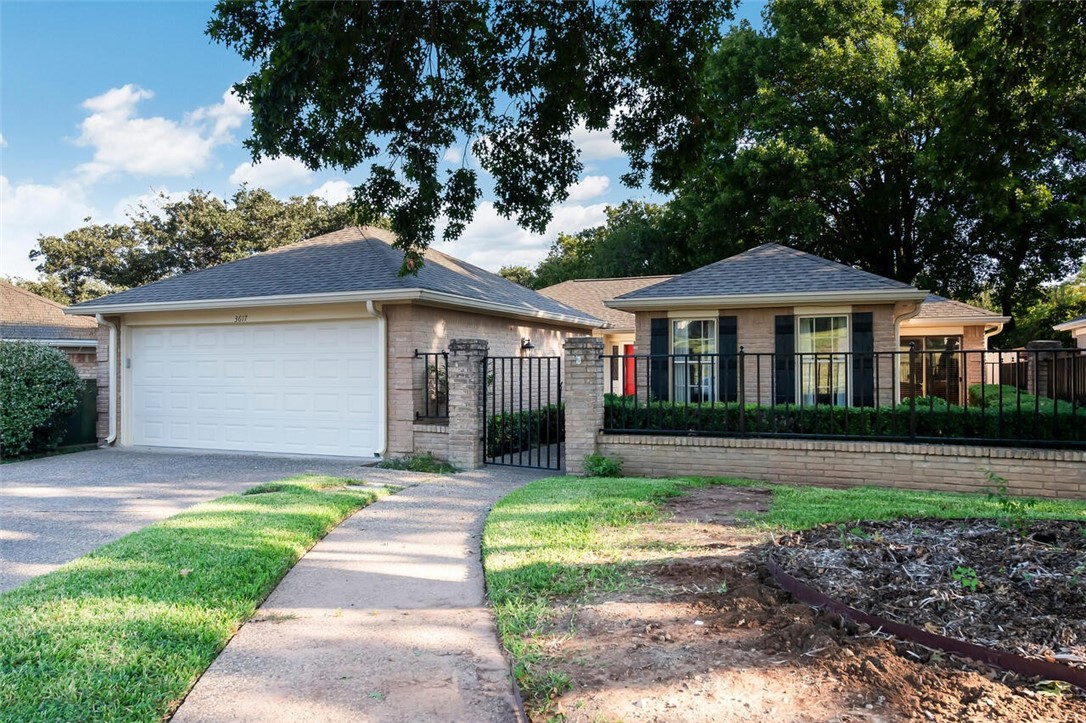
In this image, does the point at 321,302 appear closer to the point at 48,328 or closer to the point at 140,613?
the point at 140,613

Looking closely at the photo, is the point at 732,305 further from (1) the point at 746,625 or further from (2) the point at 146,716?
(2) the point at 146,716

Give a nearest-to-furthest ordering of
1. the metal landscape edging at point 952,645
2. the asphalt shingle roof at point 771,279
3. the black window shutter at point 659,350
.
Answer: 1. the metal landscape edging at point 952,645
2. the asphalt shingle roof at point 771,279
3. the black window shutter at point 659,350

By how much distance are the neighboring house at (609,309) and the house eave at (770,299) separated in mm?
5171

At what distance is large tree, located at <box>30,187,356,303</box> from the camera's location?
31.2 metres

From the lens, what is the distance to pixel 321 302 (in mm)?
11211

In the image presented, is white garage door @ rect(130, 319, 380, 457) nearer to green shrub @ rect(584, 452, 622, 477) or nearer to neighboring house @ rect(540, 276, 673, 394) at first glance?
green shrub @ rect(584, 452, 622, 477)

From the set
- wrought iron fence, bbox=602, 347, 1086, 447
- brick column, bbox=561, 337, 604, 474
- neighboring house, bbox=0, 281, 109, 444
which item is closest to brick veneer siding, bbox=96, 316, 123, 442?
neighboring house, bbox=0, 281, 109, 444

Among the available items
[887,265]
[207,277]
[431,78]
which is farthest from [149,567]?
[887,265]

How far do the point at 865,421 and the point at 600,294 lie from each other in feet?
48.5

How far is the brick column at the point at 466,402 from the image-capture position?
10.2 metres

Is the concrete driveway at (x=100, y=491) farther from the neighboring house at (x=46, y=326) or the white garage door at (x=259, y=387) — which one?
the neighboring house at (x=46, y=326)

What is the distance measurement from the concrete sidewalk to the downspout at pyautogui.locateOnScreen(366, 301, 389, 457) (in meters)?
4.92

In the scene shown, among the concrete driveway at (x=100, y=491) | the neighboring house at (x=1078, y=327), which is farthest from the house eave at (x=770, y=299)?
the neighboring house at (x=1078, y=327)

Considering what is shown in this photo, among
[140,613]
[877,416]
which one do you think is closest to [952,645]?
[140,613]
